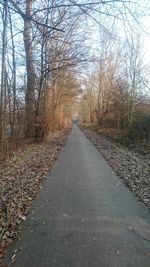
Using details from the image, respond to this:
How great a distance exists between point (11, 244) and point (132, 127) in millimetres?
19161

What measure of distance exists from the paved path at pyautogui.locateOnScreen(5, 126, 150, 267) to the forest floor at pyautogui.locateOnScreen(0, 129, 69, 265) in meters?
0.21

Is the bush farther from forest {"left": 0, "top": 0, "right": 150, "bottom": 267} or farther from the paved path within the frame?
the paved path

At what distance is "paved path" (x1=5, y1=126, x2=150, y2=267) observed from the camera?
4.71 m

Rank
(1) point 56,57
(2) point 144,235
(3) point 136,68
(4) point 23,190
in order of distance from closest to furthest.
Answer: (2) point 144,235 < (4) point 23,190 < (1) point 56,57 < (3) point 136,68

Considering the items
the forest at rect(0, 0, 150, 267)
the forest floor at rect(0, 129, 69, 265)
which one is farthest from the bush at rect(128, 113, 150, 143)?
the forest floor at rect(0, 129, 69, 265)

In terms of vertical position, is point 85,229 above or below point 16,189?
below

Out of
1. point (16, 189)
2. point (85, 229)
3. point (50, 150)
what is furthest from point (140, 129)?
point (85, 229)

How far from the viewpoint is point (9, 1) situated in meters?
7.09

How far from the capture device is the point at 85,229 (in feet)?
19.2

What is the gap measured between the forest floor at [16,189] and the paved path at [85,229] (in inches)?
8.4

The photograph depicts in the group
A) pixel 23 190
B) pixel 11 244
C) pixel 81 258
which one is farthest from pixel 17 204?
pixel 81 258

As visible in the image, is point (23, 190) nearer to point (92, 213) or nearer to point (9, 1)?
point (92, 213)

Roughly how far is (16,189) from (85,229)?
10.4ft

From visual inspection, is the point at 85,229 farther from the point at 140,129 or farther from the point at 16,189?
the point at 140,129
